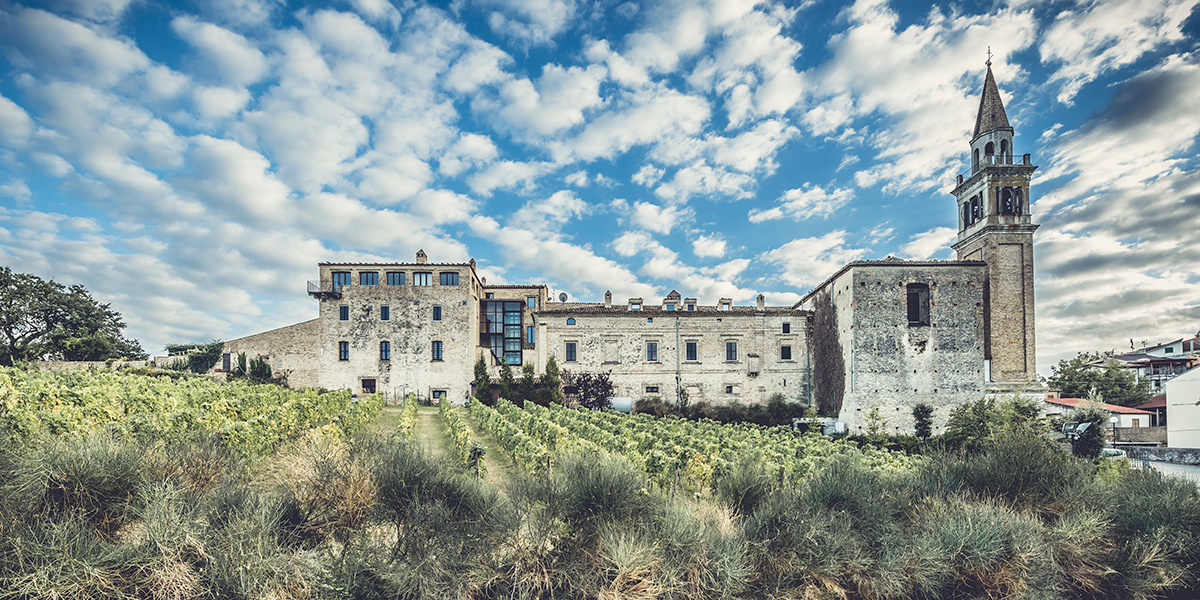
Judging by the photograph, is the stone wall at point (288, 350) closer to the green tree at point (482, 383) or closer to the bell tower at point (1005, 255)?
the green tree at point (482, 383)

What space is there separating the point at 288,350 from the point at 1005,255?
42443mm

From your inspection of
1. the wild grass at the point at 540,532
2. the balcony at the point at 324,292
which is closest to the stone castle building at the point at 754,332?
the balcony at the point at 324,292

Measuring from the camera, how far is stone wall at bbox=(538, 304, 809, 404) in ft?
108

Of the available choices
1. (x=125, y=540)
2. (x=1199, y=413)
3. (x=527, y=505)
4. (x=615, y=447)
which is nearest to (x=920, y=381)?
(x=1199, y=413)

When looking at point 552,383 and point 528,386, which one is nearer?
point 528,386

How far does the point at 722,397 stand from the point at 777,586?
2732 centimetres

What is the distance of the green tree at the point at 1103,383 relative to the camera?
133 ft

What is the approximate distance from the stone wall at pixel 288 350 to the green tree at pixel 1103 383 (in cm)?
5371

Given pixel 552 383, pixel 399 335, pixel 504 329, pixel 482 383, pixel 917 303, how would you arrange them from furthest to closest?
pixel 504 329 → pixel 399 335 → pixel 552 383 → pixel 482 383 → pixel 917 303

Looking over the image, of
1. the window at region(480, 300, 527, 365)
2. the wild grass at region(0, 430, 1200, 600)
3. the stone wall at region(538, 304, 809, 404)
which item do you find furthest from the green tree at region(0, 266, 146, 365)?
the wild grass at region(0, 430, 1200, 600)

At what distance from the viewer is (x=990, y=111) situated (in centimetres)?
3095

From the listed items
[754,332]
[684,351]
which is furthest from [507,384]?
[754,332]

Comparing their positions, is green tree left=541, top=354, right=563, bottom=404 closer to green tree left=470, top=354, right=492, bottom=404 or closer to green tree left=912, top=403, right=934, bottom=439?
green tree left=470, top=354, right=492, bottom=404

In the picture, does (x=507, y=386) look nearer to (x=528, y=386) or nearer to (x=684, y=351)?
(x=528, y=386)
